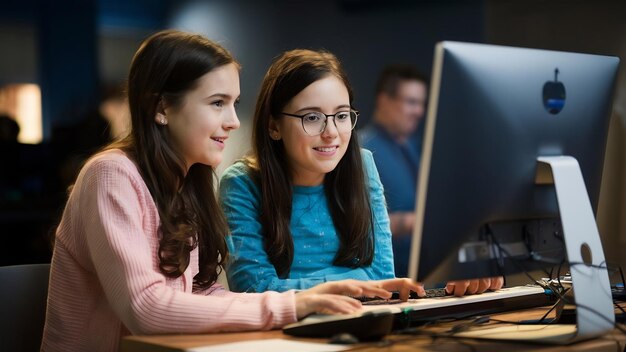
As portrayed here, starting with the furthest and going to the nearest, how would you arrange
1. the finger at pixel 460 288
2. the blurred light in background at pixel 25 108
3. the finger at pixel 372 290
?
the blurred light in background at pixel 25 108 → the finger at pixel 460 288 → the finger at pixel 372 290

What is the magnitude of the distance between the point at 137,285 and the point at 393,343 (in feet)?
1.40

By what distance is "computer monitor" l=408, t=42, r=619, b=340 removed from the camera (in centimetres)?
136

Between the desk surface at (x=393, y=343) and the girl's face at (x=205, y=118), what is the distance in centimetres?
43

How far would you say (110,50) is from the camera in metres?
3.91

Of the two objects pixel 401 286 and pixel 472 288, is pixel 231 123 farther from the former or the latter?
pixel 472 288

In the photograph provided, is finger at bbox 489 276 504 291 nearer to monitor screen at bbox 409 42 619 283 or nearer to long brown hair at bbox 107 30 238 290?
monitor screen at bbox 409 42 619 283

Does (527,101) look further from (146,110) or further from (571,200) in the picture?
(146,110)

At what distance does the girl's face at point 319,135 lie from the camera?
2.02 meters

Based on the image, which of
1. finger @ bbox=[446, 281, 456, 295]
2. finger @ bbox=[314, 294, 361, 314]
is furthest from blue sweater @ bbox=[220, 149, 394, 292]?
finger @ bbox=[314, 294, 361, 314]

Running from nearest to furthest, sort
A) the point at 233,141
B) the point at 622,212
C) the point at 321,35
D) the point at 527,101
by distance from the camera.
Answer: the point at 527,101 < the point at 622,212 < the point at 233,141 < the point at 321,35

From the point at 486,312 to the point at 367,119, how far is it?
3546mm

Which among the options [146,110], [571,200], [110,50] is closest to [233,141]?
[110,50]

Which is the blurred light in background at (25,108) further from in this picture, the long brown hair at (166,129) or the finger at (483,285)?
the finger at (483,285)

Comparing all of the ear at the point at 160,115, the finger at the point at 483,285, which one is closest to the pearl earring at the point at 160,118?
the ear at the point at 160,115
